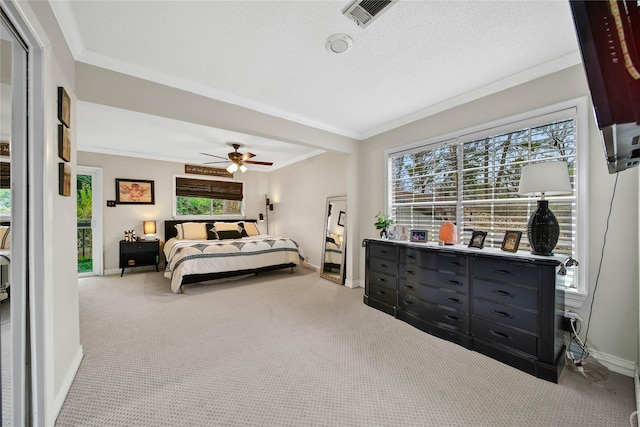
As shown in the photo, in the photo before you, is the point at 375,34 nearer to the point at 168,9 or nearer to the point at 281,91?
the point at 281,91

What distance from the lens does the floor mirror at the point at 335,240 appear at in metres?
4.54

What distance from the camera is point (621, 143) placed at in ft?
2.80

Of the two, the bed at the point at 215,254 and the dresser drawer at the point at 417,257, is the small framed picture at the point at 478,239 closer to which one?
the dresser drawer at the point at 417,257

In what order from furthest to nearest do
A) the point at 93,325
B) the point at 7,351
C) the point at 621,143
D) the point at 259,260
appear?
the point at 259,260 → the point at 93,325 → the point at 7,351 → the point at 621,143

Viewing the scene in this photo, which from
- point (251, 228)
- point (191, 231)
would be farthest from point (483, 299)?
point (191, 231)

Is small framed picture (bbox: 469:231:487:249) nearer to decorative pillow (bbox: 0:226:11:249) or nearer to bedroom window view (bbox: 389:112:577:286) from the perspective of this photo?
bedroom window view (bbox: 389:112:577:286)

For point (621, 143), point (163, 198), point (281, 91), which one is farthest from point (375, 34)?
point (163, 198)

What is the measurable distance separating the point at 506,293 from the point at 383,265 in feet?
4.27

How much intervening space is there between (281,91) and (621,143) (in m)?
2.61

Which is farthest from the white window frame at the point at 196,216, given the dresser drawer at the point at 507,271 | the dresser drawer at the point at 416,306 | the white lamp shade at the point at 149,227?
the dresser drawer at the point at 507,271

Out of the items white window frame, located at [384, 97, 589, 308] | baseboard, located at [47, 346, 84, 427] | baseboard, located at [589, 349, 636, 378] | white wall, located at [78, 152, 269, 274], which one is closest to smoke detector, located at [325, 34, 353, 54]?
white window frame, located at [384, 97, 589, 308]

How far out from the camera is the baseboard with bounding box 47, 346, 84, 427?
4.98 feet

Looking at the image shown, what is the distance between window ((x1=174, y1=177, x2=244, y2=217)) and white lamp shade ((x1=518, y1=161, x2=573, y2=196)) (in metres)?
5.92

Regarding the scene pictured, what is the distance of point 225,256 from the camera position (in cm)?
430
